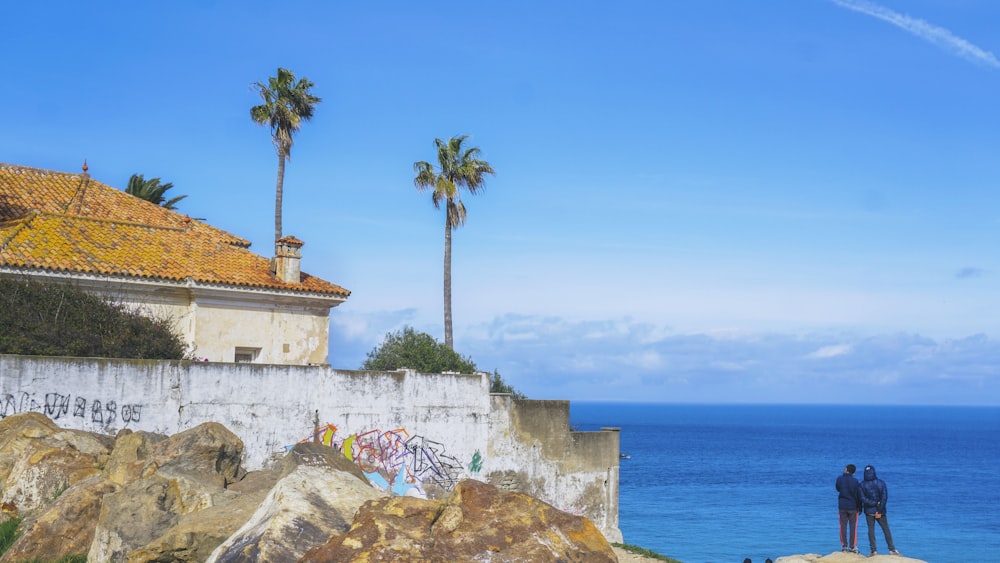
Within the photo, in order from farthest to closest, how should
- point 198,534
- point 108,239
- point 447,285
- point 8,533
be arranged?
1. point 447,285
2. point 108,239
3. point 8,533
4. point 198,534

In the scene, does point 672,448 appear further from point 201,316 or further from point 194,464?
point 194,464

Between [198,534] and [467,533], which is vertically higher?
[467,533]

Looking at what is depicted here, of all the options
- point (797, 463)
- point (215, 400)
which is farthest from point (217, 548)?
point (797, 463)

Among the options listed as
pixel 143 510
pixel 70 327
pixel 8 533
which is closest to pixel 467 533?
pixel 143 510

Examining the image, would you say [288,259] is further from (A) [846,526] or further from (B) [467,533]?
(B) [467,533]

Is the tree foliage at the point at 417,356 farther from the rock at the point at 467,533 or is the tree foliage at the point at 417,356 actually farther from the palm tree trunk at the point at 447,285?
the rock at the point at 467,533

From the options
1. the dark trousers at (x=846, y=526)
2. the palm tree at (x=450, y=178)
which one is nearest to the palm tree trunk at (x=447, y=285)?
the palm tree at (x=450, y=178)

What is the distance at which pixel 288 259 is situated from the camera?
29.0 metres

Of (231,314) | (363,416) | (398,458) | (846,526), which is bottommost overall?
(846,526)

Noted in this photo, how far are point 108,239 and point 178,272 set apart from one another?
273cm

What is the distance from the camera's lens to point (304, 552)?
1016 cm

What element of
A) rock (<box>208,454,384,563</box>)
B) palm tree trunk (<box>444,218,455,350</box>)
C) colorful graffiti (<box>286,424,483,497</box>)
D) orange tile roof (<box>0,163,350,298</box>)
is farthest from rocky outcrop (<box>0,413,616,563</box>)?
palm tree trunk (<box>444,218,455,350</box>)

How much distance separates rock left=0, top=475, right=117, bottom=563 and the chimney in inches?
578

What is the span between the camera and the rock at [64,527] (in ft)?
44.7
